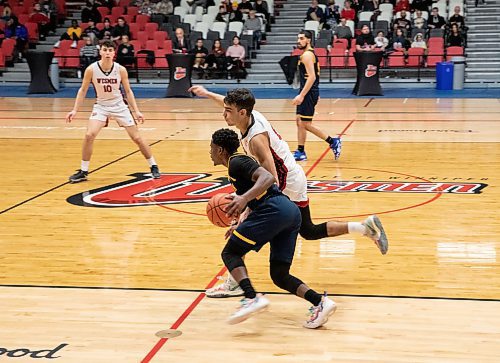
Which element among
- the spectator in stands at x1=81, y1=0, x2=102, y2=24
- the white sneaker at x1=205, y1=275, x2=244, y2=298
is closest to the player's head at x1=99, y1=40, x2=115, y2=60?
the white sneaker at x1=205, y1=275, x2=244, y2=298

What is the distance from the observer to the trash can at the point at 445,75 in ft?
75.7

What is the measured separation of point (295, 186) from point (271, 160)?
0.71m

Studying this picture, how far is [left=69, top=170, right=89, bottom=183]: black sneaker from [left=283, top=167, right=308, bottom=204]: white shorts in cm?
512

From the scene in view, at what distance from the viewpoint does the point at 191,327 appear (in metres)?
5.46

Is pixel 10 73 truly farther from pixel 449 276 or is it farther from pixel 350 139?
pixel 449 276

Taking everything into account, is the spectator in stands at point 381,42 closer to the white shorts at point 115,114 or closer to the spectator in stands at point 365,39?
the spectator in stands at point 365,39

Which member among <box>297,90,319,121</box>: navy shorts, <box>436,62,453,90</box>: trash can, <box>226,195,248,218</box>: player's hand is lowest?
<box>436,62,453,90</box>: trash can

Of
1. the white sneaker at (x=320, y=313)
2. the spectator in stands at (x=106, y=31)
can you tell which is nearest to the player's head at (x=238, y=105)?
the white sneaker at (x=320, y=313)

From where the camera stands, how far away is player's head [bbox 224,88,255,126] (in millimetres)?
5551

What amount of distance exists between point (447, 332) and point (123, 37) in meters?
20.9

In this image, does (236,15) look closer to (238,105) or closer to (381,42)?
(381,42)

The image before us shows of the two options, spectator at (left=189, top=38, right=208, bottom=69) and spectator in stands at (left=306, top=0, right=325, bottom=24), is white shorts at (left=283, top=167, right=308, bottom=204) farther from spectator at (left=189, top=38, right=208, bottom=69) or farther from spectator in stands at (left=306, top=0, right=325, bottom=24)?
spectator in stands at (left=306, top=0, right=325, bottom=24)

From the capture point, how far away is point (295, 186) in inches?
246

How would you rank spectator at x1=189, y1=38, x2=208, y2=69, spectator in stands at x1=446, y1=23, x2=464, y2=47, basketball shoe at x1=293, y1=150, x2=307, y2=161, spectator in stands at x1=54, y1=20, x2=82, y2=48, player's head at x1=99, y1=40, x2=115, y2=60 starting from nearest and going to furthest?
player's head at x1=99, y1=40, x2=115, y2=60, basketball shoe at x1=293, y1=150, x2=307, y2=161, spectator in stands at x1=446, y1=23, x2=464, y2=47, spectator at x1=189, y1=38, x2=208, y2=69, spectator in stands at x1=54, y1=20, x2=82, y2=48
